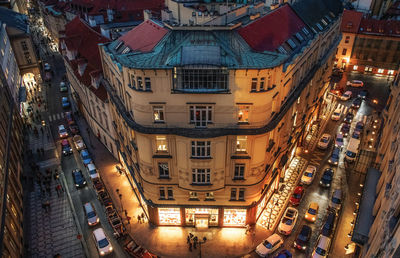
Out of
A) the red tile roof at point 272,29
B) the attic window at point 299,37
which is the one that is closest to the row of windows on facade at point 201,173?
the red tile roof at point 272,29

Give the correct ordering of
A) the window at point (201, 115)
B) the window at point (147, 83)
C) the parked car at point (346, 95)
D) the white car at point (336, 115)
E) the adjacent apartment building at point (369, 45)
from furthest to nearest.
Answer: the adjacent apartment building at point (369, 45) < the parked car at point (346, 95) < the white car at point (336, 115) < the window at point (201, 115) < the window at point (147, 83)

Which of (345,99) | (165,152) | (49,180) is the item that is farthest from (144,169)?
(345,99)

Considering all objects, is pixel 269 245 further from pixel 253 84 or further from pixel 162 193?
pixel 253 84

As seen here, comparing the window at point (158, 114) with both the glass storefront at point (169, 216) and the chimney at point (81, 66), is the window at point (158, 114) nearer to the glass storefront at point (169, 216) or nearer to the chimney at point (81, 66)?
the glass storefront at point (169, 216)

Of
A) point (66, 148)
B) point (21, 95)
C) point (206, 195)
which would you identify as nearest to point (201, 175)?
point (206, 195)

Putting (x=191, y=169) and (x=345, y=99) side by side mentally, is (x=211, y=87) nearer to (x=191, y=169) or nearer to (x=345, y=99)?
(x=191, y=169)

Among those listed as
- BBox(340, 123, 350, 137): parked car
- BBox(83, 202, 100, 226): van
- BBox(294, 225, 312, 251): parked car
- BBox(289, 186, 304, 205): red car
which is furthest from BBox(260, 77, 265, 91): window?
BBox(340, 123, 350, 137): parked car
